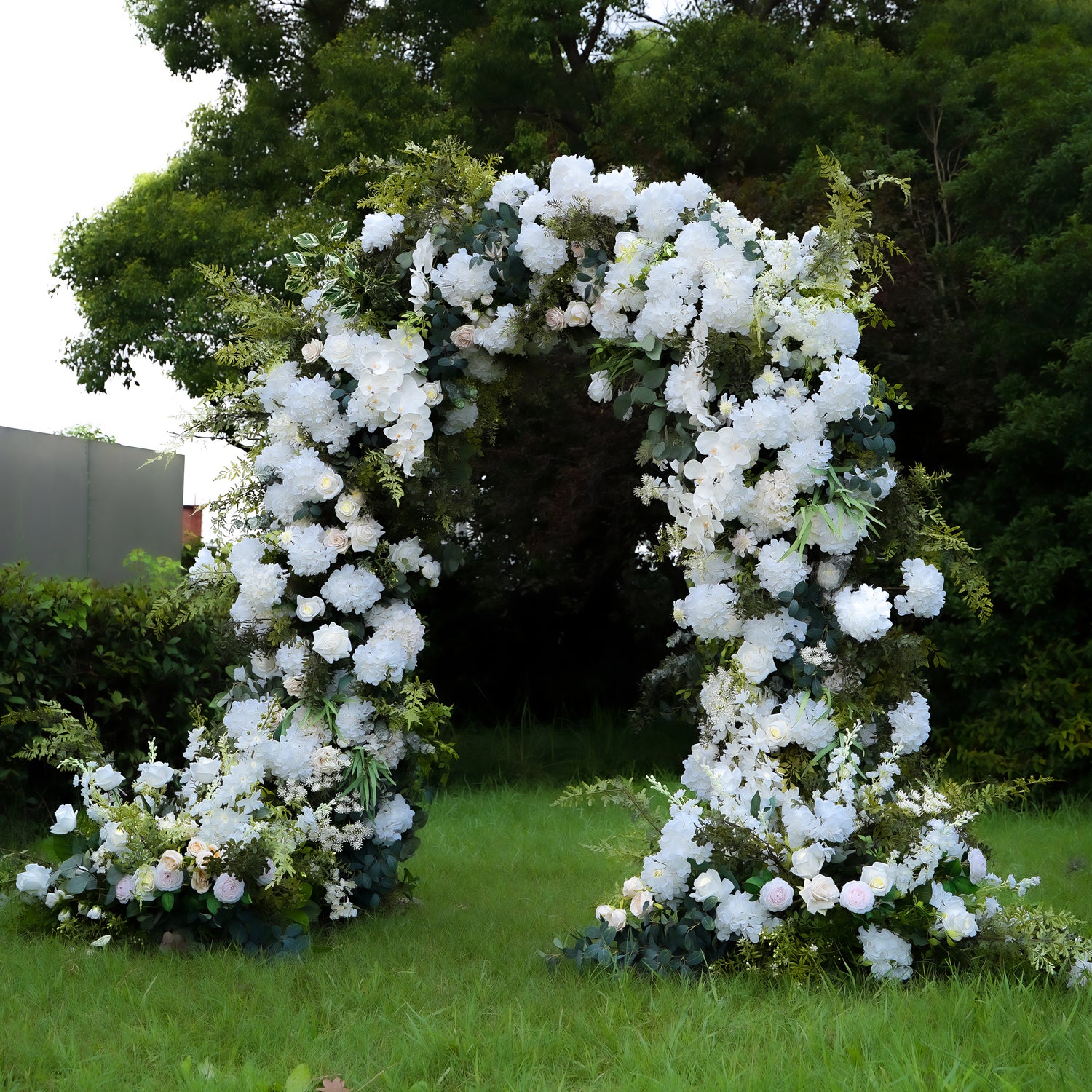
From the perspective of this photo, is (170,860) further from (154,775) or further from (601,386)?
(601,386)

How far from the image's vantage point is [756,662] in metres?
3.33

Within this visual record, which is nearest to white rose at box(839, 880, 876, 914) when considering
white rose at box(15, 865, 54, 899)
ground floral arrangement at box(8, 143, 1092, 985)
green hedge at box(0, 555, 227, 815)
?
ground floral arrangement at box(8, 143, 1092, 985)

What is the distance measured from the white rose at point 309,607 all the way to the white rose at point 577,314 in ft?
4.17

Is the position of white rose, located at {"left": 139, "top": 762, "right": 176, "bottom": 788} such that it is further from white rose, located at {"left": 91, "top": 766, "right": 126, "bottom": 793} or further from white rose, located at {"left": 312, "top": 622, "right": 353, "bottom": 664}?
white rose, located at {"left": 312, "top": 622, "right": 353, "bottom": 664}

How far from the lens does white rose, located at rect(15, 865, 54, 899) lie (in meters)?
3.79

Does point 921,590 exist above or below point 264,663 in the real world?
above

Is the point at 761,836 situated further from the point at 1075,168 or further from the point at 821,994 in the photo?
the point at 1075,168

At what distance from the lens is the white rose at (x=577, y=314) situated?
12.0 ft

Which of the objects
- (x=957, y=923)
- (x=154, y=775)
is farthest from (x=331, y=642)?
(x=957, y=923)

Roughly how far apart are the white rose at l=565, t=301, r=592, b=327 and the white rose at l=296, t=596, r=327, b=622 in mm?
1271

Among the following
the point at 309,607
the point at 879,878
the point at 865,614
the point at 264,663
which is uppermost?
the point at 865,614

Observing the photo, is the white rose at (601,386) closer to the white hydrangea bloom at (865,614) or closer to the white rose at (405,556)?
the white rose at (405,556)

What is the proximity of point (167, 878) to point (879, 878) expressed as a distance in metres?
2.18

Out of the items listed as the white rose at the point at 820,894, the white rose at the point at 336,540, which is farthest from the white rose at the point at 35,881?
the white rose at the point at 820,894
